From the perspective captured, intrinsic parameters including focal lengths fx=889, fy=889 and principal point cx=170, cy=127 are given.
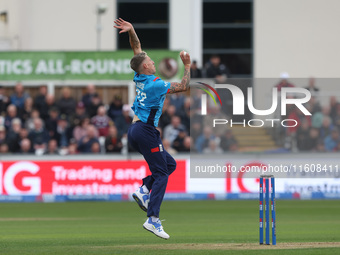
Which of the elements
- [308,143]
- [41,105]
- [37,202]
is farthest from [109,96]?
[308,143]

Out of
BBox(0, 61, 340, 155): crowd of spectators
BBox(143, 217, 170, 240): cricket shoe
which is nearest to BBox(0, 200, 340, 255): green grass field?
BBox(143, 217, 170, 240): cricket shoe

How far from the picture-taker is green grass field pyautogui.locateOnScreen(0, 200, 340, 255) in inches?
476

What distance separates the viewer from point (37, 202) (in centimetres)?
2373

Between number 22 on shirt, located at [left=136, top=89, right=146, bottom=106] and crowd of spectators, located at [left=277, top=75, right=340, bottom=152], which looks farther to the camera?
crowd of spectators, located at [left=277, top=75, right=340, bottom=152]

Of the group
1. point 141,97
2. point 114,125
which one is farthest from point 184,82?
point 114,125

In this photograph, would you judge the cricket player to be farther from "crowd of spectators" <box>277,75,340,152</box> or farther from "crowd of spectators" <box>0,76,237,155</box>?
"crowd of spectators" <box>277,75,340,152</box>

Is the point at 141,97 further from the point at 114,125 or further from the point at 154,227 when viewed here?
the point at 114,125

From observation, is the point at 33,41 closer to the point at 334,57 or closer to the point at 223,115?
the point at 334,57

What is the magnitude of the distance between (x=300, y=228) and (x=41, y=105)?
1151cm

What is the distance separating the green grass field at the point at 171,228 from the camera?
12078 mm

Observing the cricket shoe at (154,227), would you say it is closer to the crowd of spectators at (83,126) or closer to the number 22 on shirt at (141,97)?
the number 22 on shirt at (141,97)

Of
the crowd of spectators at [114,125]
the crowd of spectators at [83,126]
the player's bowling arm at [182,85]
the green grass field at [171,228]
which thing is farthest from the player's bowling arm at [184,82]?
the crowd of spectators at [83,126]

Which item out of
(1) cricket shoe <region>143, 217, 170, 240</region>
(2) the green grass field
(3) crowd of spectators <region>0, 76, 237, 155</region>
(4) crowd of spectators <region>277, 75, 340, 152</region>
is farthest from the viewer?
(3) crowd of spectators <region>0, 76, 237, 155</region>

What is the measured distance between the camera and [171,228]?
16594mm
